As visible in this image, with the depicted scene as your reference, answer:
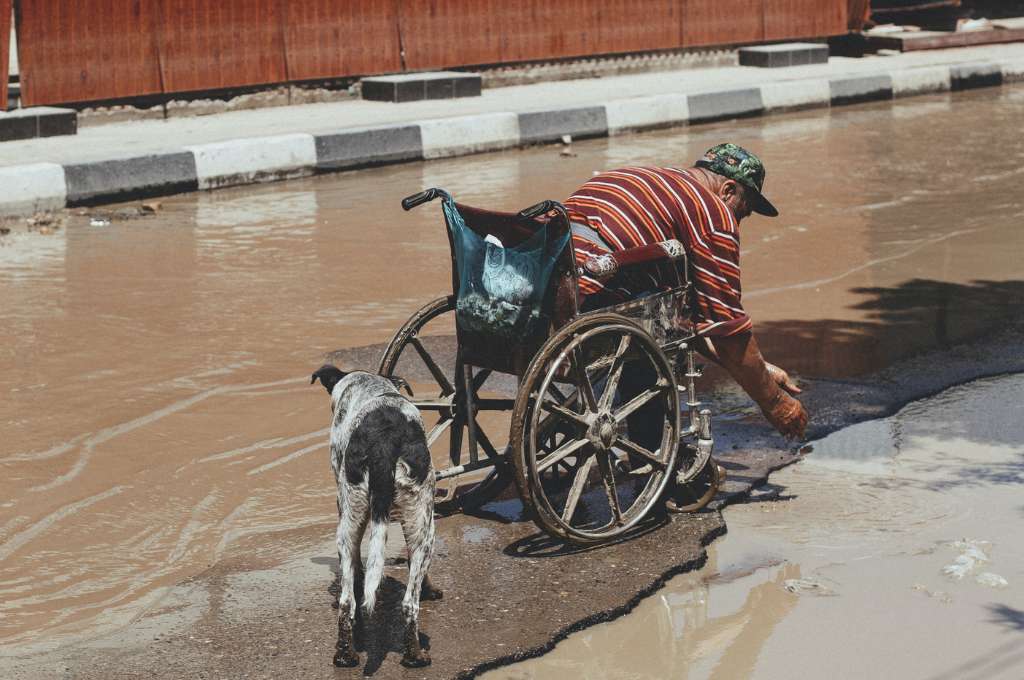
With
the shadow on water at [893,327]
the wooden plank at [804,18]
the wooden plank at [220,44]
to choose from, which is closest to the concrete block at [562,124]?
the wooden plank at [220,44]

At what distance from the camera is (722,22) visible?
17062 millimetres

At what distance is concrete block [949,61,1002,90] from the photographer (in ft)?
55.4

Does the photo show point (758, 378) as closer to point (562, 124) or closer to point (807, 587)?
point (807, 587)

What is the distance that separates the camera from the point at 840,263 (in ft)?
28.3

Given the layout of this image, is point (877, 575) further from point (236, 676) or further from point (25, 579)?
point (25, 579)

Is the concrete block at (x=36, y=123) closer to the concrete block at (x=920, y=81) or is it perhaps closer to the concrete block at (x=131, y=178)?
the concrete block at (x=131, y=178)

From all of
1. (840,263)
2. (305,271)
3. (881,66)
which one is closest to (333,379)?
(305,271)

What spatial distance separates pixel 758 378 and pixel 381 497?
156 cm

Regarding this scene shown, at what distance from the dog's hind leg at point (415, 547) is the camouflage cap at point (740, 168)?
1653mm

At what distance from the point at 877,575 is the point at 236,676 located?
1915 millimetres

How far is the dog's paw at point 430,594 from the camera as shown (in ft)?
13.7

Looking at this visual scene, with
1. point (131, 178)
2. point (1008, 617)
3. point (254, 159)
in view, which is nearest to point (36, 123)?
point (131, 178)

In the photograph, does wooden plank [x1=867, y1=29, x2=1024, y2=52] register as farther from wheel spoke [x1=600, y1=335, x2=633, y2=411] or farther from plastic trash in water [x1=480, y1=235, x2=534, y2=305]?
plastic trash in water [x1=480, y1=235, x2=534, y2=305]

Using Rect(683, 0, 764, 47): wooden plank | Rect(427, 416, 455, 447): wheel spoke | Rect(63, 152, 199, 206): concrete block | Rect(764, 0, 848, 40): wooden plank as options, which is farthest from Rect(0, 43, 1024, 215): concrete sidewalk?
Rect(427, 416, 455, 447): wheel spoke
